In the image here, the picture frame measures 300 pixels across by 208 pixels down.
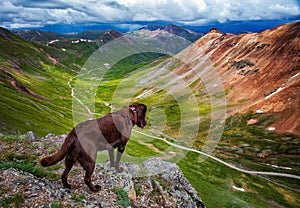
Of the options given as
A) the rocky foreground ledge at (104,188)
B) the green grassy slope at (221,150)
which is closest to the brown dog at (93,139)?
the rocky foreground ledge at (104,188)

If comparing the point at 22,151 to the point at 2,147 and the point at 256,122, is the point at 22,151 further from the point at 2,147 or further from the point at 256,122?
the point at 256,122

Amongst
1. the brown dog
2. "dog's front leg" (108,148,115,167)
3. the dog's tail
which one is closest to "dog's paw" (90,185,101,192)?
the brown dog

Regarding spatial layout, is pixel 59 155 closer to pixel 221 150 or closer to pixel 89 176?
pixel 89 176

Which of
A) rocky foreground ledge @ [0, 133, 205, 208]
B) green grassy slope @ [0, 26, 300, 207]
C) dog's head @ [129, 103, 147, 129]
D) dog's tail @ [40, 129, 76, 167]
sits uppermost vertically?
dog's head @ [129, 103, 147, 129]

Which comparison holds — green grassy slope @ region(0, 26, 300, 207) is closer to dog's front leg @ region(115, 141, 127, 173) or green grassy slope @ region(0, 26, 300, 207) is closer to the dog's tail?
dog's front leg @ region(115, 141, 127, 173)

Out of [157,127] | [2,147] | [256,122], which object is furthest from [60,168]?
[256,122]
